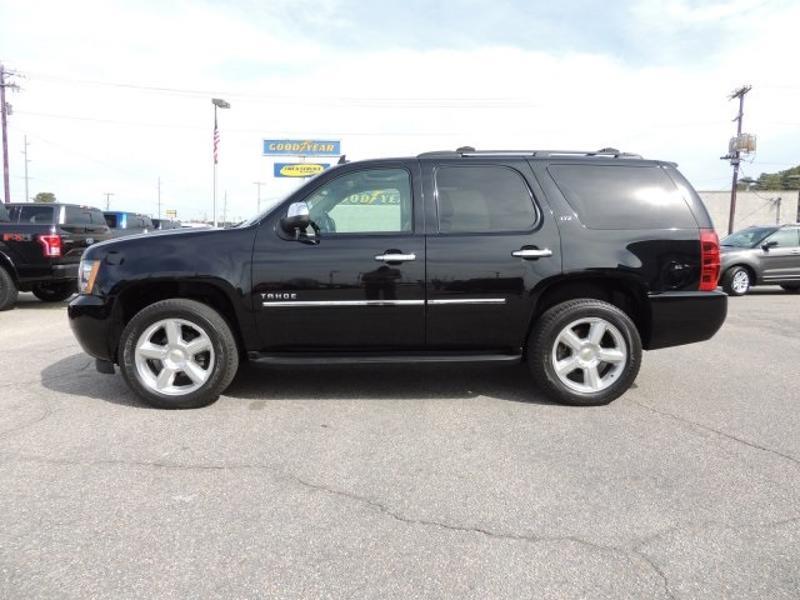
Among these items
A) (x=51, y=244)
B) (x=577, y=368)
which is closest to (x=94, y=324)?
(x=577, y=368)

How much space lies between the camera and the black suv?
402cm

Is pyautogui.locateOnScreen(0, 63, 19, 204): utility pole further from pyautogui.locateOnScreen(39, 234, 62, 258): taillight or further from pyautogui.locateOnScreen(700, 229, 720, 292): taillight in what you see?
pyautogui.locateOnScreen(700, 229, 720, 292): taillight

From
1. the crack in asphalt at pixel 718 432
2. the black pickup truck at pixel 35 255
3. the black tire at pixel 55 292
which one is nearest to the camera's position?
the crack in asphalt at pixel 718 432

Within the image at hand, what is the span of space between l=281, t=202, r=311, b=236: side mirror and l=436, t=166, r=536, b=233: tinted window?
0.97 metres

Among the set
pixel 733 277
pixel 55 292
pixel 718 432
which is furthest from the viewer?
pixel 733 277

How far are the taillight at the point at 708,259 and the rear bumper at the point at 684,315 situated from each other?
0.25ft

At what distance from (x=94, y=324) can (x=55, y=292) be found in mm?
7395

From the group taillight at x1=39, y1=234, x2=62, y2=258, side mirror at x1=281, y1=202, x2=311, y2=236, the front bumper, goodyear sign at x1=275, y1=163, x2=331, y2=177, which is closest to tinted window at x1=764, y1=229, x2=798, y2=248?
side mirror at x1=281, y1=202, x2=311, y2=236

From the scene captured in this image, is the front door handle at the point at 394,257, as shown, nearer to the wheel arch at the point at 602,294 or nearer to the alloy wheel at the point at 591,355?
the wheel arch at the point at 602,294

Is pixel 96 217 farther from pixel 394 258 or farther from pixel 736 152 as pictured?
pixel 736 152

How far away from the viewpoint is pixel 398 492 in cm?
284

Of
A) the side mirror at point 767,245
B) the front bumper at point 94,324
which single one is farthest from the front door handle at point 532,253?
the side mirror at point 767,245

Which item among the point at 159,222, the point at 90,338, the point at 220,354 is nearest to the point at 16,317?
the point at 90,338

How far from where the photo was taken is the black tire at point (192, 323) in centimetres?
401
